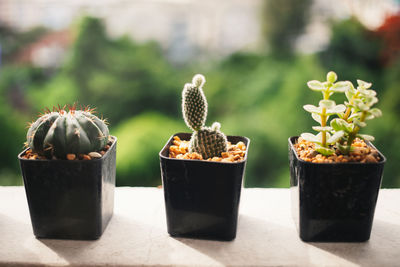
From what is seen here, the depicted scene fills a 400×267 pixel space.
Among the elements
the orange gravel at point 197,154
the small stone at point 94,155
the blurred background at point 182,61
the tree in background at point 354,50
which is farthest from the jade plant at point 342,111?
the tree in background at point 354,50

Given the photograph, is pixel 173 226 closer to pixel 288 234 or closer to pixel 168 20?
pixel 288 234

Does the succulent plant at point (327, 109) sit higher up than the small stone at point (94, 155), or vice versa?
the succulent plant at point (327, 109)

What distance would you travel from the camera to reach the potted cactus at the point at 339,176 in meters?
0.87

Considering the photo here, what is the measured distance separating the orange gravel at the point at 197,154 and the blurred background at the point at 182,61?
190 centimetres

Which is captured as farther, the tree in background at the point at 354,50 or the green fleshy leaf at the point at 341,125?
the tree in background at the point at 354,50

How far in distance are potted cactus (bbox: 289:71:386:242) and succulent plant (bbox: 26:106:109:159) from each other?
0.46m

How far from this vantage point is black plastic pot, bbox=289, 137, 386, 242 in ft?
2.85

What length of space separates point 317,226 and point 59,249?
1.88ft

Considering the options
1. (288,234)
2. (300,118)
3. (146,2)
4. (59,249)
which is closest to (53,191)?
(59,249)

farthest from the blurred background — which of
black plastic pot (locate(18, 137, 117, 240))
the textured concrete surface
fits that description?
black plastic pot (locate(18, 137, 117, 240))

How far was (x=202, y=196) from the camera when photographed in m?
0.90

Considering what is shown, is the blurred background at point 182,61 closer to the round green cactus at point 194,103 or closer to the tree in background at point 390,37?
the tree in background at point 390,37

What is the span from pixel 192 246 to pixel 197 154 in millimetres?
206

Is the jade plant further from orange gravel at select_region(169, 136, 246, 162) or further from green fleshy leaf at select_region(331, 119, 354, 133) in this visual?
orange gravel at select_region(169, 136, 246, 162)
